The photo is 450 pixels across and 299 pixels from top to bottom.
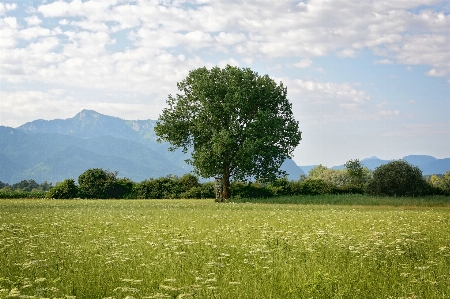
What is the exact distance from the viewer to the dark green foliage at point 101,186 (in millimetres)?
65875

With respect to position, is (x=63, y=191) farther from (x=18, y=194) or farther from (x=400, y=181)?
(x=400, y=181)

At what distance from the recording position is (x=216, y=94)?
51906 mm

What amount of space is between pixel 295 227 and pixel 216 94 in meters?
34.5

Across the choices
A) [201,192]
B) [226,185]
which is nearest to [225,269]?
[226,185]

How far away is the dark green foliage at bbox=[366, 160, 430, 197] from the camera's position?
2170 inches

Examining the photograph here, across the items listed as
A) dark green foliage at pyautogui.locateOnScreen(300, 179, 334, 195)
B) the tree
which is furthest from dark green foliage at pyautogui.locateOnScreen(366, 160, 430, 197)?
the tree

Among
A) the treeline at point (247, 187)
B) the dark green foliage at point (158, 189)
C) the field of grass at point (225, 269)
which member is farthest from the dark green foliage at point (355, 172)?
the field of grass at point (225, 269)

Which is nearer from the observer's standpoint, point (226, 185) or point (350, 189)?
point (226, 185)

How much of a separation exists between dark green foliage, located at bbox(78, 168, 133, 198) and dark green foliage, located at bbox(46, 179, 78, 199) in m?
1.10

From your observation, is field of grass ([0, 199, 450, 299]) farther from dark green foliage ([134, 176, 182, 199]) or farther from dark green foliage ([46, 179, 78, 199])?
dark green foliage ([46, 179, 78, 199])

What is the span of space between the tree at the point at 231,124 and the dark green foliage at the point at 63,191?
2047cm

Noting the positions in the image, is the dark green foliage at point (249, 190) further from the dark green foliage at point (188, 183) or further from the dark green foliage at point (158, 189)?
the dark green foliage at point (158, 189)

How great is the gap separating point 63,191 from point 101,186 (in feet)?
18.2

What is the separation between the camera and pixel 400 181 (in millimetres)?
54844
